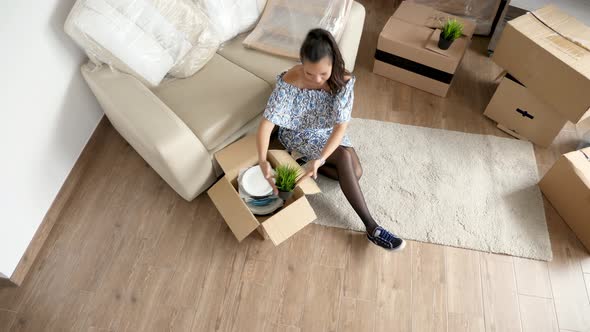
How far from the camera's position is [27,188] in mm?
1554

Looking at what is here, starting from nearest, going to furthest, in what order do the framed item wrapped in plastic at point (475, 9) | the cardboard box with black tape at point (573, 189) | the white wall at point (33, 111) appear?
the white wall at point (33, 111) → the cardboard box with black tape at point (573, 189) → the framed item wrapped in plastic at point (475, 9)

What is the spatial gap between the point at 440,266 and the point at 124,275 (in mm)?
1381

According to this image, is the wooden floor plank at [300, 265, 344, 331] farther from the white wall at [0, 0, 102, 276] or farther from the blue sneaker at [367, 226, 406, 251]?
the white wall at [0, 0, 102, 276]

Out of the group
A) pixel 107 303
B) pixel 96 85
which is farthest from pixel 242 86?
pixel 107 303

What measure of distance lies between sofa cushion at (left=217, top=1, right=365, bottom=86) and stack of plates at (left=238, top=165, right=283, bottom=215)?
46 cm

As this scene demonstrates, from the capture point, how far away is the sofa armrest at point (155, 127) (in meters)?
1.42

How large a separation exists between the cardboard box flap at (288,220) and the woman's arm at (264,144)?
12 centimetres

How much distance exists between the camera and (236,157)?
5.28 feet

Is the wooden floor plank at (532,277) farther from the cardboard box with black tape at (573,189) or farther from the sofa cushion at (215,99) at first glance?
the sofa cushion at (215,99)

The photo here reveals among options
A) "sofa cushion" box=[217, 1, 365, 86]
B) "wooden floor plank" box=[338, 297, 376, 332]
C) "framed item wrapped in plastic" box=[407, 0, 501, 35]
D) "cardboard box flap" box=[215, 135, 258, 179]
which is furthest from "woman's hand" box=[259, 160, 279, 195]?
"framed item wrapped in plastic" box=[407, 0, 501, 35]

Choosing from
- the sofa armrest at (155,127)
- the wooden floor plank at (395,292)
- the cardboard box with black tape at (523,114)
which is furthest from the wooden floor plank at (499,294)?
the sofa armrest at (155,127)

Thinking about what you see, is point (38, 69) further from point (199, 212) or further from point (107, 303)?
point (107, 303)

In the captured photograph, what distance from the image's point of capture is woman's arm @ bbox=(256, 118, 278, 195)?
4.94ft

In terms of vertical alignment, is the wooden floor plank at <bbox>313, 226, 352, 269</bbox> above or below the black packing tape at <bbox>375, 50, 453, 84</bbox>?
below
